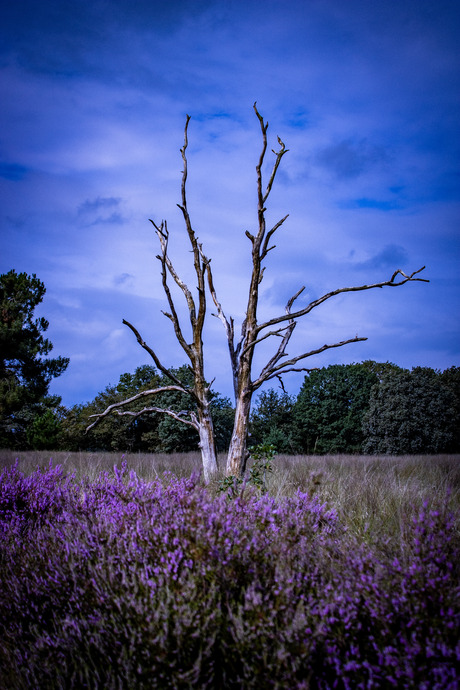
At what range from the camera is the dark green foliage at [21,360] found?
67.8 feet

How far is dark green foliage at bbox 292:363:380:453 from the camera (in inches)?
993

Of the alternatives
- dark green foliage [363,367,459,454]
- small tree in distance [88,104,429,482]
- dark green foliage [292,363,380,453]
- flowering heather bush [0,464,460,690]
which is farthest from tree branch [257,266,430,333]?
dark green foliage [292,363,380,453]

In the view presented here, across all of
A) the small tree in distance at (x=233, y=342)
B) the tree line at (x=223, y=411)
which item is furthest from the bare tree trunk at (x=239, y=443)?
the tree line at (x=223, y=411)

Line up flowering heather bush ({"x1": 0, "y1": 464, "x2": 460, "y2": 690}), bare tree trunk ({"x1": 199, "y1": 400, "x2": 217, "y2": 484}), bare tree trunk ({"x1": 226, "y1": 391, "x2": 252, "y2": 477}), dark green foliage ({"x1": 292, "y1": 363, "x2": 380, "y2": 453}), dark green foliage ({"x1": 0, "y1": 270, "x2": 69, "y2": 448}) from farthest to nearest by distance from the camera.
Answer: dark green foliage ({"x1": 292, "y1": 363, "x2": 380, "y2": 453}) < dark green foliage ({"x1": 0, "y1": 270, "x2": 69, "y2": 448}) < bare tree trunk ({"x1": 199, "y1": 400, "x2": 217, "y2": 484}) < bare tree trunk ({"x1": 226, "y1": 391, "x2": 252, "y2": 477}) < flowering heather bush ({"x1": 0, "y1": 464, "x2": 460, "y2": 690})

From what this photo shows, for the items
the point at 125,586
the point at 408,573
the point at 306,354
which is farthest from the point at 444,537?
the point at 306,354

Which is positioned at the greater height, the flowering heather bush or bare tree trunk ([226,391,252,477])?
bare tree trunk ([226,391,252,477])

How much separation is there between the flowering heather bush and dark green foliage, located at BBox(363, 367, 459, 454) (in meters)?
20.6

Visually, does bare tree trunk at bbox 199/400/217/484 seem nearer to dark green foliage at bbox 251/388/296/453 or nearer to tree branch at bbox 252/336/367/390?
tree branch at bbox 252/336/367/390

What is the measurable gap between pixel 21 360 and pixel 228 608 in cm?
2257

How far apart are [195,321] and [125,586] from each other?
450 cm

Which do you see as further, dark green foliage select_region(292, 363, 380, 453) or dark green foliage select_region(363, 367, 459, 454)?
dark green foliage select_region(292, 363, 380, 453)

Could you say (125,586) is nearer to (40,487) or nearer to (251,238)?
A: (40,487)

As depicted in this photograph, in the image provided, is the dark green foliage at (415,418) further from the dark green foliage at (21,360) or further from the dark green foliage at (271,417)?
the dark green foliage at (21,360)

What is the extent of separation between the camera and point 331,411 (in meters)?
25.5
